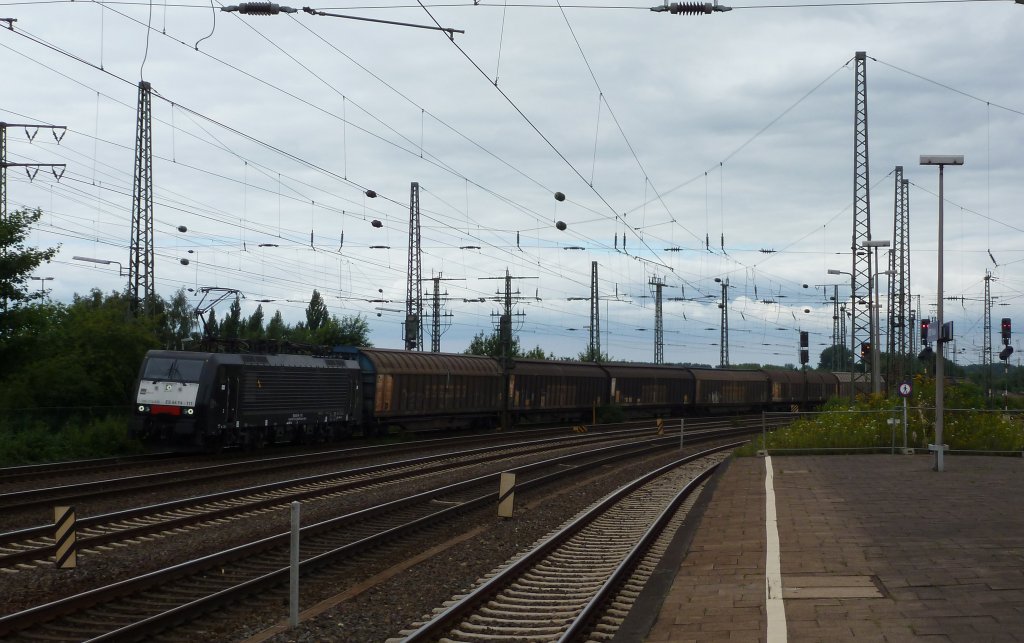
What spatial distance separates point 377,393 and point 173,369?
33.0 ft

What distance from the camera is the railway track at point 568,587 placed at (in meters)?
9.15

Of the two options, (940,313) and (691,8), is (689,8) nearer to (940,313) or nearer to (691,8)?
(691,8)

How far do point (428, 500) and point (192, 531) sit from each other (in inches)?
196

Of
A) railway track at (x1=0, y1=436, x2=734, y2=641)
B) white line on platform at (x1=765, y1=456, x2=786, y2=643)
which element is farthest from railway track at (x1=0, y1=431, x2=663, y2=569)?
white line on platform at (x1=765, y1=456, x2=786, y2=643)

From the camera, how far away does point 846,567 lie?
35.7ft

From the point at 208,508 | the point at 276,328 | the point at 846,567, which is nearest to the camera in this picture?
the point at 846,567

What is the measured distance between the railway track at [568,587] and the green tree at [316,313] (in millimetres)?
49178

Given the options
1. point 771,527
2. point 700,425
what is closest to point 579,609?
point 771,527

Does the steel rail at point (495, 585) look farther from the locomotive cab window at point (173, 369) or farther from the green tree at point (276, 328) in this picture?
A: the green tree at point (276, 328)

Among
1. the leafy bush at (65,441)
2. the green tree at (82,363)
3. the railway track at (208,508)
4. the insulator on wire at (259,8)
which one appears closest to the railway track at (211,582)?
the railway track at (208,508)

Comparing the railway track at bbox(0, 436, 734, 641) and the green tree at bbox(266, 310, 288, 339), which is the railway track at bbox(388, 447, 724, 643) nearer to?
the railway track at bbox(0, 436, 734, 641)

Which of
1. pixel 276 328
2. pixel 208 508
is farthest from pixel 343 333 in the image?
pixel 208 508

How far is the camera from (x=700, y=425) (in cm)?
5300

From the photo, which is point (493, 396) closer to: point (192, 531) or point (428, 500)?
point (428, 500)
